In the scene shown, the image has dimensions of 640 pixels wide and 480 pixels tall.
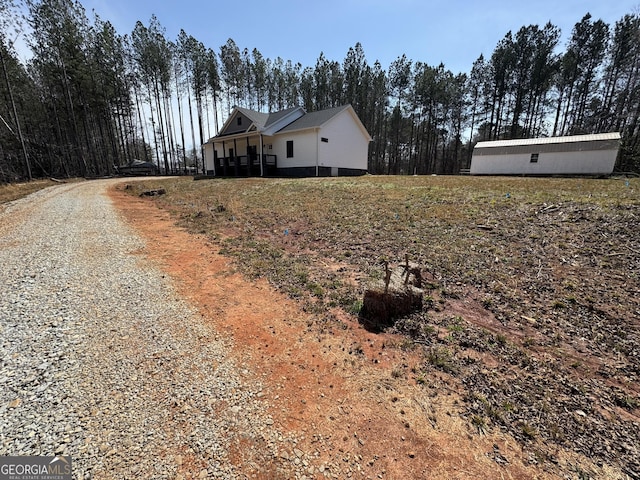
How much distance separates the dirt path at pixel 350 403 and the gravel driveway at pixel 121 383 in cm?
16

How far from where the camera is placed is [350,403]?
2.31 meters

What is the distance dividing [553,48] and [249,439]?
42.1m

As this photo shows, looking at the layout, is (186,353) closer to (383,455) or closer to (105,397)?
(105,397)

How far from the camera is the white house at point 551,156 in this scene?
18.7 metres

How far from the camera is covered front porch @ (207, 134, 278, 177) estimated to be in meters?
22.2

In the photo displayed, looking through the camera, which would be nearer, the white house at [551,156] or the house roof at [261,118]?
the white house at [551,156]

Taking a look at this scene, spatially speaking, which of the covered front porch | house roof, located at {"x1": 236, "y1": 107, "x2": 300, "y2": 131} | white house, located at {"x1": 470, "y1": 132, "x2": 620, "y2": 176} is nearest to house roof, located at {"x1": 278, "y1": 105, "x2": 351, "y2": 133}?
house roof, located at {"x1": 236, "y1": 107, "x2": 300, "y2": 131}

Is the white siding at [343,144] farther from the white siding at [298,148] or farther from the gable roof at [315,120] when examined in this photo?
the white siding at [298,148]

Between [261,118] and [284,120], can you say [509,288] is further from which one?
[261,118]

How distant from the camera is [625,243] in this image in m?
4.78

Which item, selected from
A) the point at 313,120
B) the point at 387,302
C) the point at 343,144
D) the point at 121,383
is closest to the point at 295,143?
the point at 313,120

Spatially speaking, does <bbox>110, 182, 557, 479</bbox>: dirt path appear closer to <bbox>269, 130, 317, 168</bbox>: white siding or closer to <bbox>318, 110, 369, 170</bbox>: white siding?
<bbox>269, 130, 317, 168</bbox>: white siding

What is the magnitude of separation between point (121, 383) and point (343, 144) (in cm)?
2274

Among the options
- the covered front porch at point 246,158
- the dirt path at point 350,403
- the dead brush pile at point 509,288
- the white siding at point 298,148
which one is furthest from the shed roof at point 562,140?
the dirt path at point 350,403
